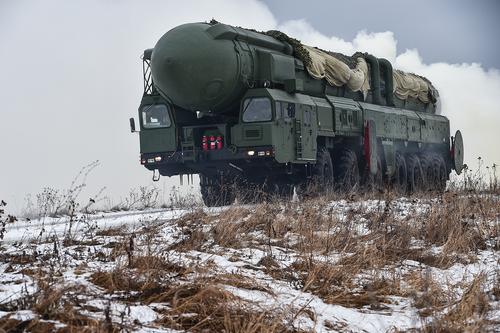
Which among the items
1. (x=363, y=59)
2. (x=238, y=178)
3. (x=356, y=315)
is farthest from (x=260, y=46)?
(x=356, y=315)

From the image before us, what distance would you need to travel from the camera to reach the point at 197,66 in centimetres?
1720

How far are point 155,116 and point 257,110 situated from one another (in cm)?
257

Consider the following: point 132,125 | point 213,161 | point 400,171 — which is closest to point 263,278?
point 213,161

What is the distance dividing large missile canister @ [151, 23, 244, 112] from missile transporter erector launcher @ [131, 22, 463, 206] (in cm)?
2

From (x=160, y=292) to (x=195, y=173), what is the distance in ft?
43.4

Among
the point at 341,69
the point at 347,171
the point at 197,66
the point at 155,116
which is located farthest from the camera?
the point at 341,69

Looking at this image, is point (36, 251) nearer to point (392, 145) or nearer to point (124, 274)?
point (124, 274)

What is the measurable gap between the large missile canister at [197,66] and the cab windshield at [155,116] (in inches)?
34.7

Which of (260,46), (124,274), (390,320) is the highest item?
(260,46)

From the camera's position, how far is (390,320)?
6.07 m

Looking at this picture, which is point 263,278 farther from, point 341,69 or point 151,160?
point 341,69

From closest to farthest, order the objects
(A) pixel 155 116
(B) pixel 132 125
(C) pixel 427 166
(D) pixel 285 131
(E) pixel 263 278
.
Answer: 1. (E) pixel 263 278
2. (D) pixel 285 131
3. (A) pixel 155 116
4. (B) pixel 132 125
5. (C) pixel 427 166

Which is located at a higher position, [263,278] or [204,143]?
[204,143]

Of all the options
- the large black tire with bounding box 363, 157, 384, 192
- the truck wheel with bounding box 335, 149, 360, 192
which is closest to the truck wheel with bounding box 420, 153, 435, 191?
the large black tire with bounding box 363, 157, 384, 192
